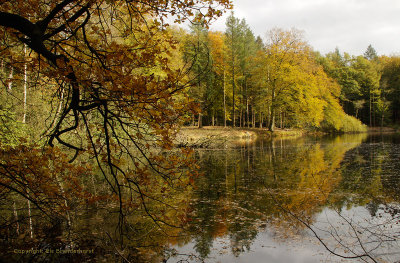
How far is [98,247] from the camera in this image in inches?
217

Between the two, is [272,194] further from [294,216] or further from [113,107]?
[113,107]

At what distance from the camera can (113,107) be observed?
33.1ft

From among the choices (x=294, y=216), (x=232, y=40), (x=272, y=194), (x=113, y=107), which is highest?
(x=232, y=40)

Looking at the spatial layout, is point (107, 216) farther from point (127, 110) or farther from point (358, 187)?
point (358, 187)

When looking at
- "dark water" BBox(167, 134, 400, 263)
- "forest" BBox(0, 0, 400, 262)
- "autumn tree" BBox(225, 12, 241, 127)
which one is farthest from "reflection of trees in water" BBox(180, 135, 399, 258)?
"autumn tree" BBox(225, 12, 241, 127)

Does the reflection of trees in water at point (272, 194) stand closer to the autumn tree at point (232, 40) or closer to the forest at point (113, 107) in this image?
the forest at point (113, 107)

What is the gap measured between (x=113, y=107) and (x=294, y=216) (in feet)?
24.7

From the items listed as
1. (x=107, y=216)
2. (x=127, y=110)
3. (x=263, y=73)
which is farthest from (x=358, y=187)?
(x=263, y=73)

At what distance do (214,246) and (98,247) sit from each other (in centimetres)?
221

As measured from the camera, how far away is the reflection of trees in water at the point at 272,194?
6355mm

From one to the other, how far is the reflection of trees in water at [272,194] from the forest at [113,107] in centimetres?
86

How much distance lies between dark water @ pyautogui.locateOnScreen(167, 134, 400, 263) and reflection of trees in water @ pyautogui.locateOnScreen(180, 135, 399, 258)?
19 millimetres

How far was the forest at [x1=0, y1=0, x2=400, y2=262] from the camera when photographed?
12.2 ft

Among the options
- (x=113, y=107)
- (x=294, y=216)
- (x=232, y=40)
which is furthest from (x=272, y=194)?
(x=232, y=40)
